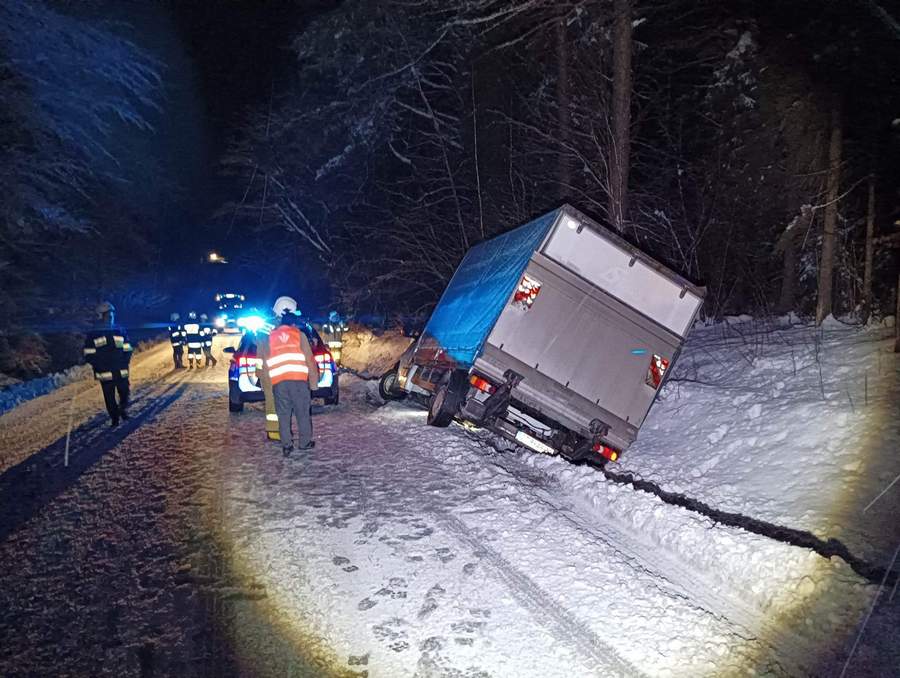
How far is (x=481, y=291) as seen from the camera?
880 cm

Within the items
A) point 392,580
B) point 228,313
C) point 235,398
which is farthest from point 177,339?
point 228,313

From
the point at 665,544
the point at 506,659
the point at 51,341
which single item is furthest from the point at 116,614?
the point at 51,341

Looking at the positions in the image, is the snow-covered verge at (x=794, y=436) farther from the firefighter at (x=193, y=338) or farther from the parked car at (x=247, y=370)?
Answer: the firefighter at (x=193, y=338)

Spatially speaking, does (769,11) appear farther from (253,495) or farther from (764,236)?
(253,495)

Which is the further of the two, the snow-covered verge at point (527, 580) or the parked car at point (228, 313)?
the parked car at point (228, 313)

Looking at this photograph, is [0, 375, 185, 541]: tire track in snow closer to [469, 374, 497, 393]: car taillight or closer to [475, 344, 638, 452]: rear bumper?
[469, 374, 497, 393]: car taillight

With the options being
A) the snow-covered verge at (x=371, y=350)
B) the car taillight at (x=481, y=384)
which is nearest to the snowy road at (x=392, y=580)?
the car taillight at (x=481, y=384)

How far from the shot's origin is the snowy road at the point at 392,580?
338cm

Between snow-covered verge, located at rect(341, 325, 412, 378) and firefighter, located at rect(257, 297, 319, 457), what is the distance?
31.0 ft

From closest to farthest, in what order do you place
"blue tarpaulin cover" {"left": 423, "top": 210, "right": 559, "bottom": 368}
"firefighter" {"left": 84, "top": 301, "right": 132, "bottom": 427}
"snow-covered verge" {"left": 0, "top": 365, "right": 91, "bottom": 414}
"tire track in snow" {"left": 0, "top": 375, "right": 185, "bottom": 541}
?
1. "tire track in snow" {"left": 0, "top": 375, "right": 185, "bottom": 541}
2. "blue tarpaulin cover" {"left": 423, "top": 210, "right": 559, "bottom": 368}
3. "firefighter" {"left": 84, "top": 301, "right": 132, "bottom": 427}
4. "snow-covered verge" {"left": 0, "top": 365, "right": 91, "bottom": 414}

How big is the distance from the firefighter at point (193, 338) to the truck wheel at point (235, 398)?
28.2 ft

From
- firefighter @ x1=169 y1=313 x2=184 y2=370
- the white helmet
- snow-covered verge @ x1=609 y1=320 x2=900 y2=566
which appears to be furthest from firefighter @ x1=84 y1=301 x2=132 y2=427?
firefighter @ x1=169 y1=313 x2=184 y2=370

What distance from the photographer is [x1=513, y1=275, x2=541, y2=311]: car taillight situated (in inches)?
284

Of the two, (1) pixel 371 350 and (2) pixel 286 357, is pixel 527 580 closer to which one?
(2) pixel 286 357
